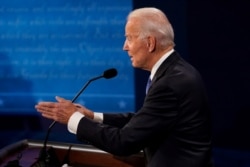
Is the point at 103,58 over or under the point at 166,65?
under

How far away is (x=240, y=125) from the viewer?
2.82 metres

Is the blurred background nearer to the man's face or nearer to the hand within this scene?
the man's face

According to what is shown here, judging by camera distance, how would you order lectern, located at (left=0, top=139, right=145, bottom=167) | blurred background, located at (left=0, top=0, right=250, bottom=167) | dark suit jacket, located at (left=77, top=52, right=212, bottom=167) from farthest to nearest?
blurred background, located at (left=0, top=0, right=250, bottom=167)
lectern, located at (left=0, top=139, right=145, bottom=167)
dark suit jacket, located at (left=77, top=52, right=212, bottom=167)

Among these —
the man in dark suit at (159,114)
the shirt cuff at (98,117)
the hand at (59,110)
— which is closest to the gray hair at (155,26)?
the man in dark suit at (159,114)

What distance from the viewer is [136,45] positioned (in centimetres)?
149

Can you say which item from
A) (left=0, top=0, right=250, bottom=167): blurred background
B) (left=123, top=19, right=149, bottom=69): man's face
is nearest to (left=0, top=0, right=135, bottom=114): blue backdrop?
(left=0, top=0, right=250, bottom=167): blurred background

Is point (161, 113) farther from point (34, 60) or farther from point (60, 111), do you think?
point (34, 60)

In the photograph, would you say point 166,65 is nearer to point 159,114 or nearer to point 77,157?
point 159,114

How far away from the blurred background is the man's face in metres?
1.33

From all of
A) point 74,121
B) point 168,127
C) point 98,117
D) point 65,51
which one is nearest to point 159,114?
point 168,127

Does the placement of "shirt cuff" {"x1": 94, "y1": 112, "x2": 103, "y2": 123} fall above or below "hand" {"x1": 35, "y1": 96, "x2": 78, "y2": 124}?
below

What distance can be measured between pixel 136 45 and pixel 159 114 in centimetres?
29

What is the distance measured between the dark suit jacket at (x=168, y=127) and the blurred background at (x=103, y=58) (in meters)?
1.35

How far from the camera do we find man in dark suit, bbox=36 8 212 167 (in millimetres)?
1378
